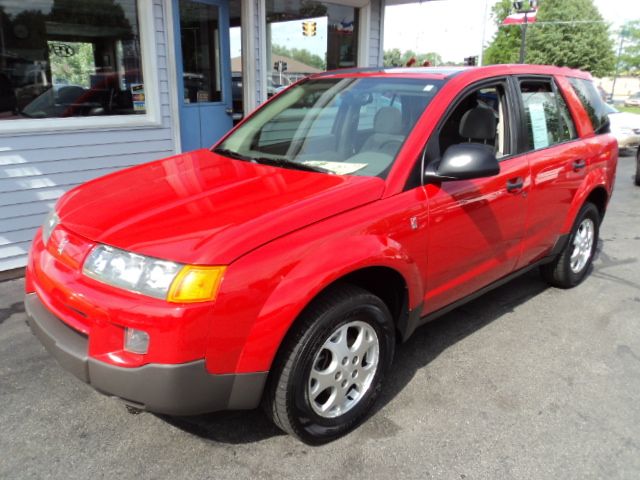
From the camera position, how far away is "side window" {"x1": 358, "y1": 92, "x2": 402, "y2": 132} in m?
3.16

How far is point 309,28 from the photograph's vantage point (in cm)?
794

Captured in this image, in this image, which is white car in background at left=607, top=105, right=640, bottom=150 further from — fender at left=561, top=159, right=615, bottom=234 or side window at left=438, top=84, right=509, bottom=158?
side window at left=438, top=84, right=509, bottom=158

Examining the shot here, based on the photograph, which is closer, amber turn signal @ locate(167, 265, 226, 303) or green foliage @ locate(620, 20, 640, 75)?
amber turn signal @ locate(167, 265, 226, 303)

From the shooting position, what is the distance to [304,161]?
10.0ft

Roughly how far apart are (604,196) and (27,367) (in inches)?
178

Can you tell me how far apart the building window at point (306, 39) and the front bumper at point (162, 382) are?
212 inches

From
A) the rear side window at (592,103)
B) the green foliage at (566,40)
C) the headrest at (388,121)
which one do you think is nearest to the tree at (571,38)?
the green foliage at (566,40)

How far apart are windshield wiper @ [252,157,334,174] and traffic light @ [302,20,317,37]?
17.2 ft

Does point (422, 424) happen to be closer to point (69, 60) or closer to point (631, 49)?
point (69, 60)

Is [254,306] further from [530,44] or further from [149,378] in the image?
[530,44]

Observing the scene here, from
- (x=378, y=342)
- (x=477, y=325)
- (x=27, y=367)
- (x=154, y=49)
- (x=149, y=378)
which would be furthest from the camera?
(x=154, y=49)

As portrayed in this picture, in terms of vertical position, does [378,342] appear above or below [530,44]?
below

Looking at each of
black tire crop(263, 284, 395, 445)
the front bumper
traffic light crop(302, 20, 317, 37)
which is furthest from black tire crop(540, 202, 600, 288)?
traffic light crop(302, 20, 317, 37)

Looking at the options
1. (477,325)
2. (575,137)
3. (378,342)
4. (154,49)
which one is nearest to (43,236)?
(378,342)
